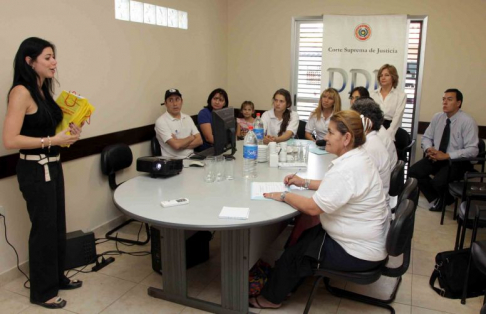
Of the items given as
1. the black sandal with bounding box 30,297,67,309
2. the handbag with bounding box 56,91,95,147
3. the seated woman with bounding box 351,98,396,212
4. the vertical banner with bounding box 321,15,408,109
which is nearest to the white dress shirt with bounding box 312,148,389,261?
the seated woman with bounding box 351,98,396,212

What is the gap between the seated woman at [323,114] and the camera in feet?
14.0

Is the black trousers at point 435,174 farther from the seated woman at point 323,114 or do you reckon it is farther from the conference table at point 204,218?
the conference table at point 204,218

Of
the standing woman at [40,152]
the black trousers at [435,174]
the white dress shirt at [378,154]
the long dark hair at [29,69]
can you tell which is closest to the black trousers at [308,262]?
the white dress shirt at [378,154]

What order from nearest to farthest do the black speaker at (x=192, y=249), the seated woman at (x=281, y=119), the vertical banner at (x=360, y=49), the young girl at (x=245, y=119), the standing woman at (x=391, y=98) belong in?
the black speaker at (x=192, y=249)
the seated woman at (x=281, y=119)
the standing woman at (x=391, y=98)
the young girl at (x=245, y=119)
the vertical banner at (x=360, y=49)

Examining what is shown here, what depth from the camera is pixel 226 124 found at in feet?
10.1

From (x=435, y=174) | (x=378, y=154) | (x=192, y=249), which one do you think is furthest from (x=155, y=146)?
(x=435, y=174)

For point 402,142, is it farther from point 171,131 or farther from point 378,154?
point 171,131

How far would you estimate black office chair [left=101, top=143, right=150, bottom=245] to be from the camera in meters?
3.49

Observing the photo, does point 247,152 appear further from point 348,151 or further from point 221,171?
point 348,151

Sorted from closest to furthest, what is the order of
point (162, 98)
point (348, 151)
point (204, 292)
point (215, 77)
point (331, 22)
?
point (348, 151)
point (204, 292)
point (162, 98)
point (331, 22)
point (215, 77)

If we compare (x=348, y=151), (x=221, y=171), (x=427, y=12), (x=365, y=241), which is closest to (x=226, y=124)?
(x=221, y=171)

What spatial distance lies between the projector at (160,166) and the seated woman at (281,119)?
1.59 meters

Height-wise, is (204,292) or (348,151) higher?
(348,151)

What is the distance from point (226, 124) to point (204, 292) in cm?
124
